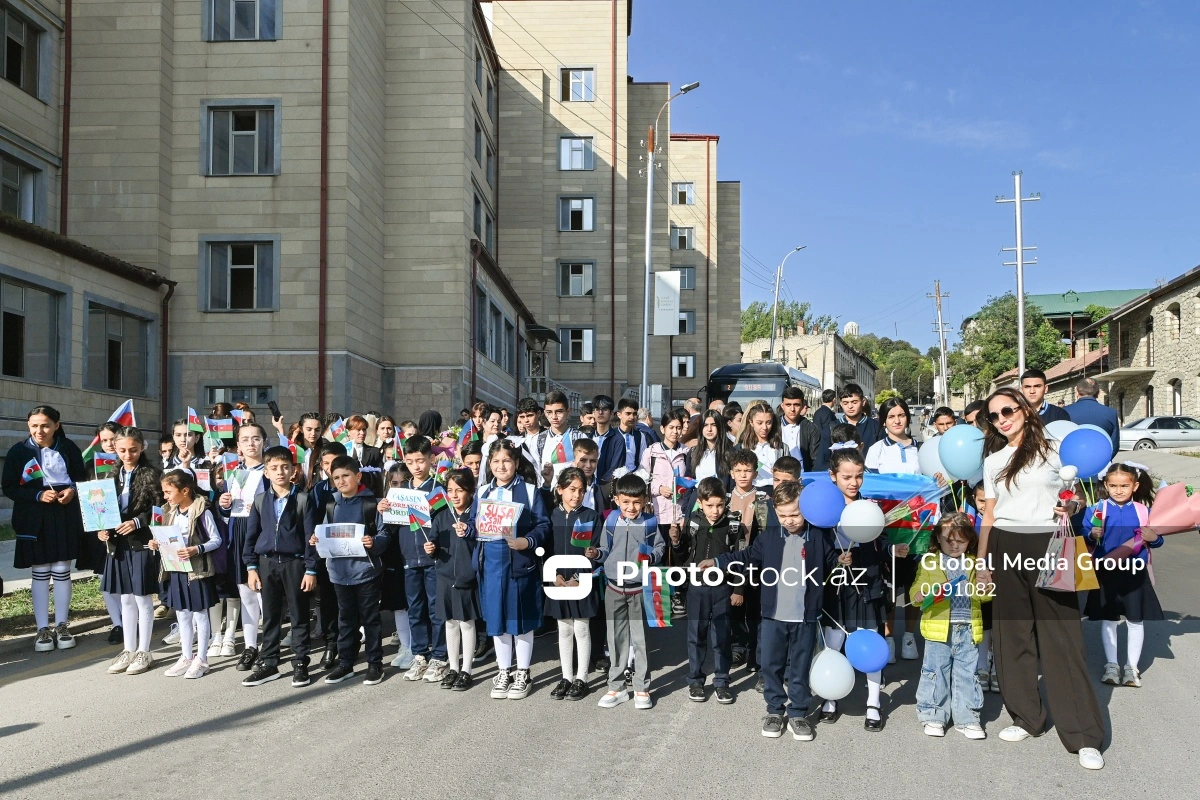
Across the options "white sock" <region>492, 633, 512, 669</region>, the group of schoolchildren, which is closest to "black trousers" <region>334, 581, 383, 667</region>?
the group of schoolchildren

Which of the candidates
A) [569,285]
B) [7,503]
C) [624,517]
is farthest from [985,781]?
[569,285]

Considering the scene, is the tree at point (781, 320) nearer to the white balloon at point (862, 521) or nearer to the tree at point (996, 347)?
the tree at point (996, 347)

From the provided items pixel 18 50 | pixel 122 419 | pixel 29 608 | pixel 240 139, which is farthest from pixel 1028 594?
pixel 18 50

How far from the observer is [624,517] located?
6477 millimetres

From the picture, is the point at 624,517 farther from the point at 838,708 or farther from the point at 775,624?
the point at 838,708

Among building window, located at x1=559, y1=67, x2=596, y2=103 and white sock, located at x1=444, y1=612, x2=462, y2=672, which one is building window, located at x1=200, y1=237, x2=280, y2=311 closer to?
white sock, located at x1=444, y1=612, x2=462, y2=672

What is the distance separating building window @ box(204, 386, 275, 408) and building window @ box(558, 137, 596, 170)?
69.0ft

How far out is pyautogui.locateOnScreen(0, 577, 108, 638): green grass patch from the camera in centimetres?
813

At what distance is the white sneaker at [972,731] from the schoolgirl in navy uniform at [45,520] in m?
7.05

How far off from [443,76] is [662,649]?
20201 millimetres

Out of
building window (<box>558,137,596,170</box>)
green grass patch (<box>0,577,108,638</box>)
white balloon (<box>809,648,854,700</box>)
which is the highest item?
building window (<box>558,137,596,170</box>)

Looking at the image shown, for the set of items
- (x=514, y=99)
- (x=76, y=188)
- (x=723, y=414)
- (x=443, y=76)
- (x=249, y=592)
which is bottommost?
(x=249, y=592)

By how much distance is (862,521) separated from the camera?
5.64m

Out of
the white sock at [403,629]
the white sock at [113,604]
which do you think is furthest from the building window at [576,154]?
the white sock at [403,629]
